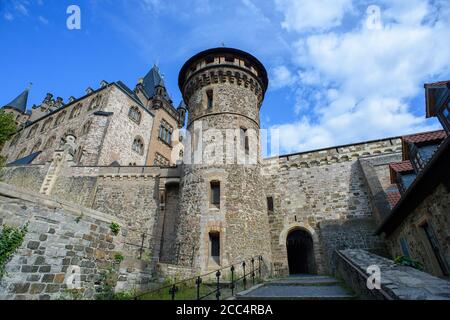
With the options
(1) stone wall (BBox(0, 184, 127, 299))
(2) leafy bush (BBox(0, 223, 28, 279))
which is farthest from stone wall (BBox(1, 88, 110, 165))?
(2) leafy bush (BBox(0, 223, 28, 279))

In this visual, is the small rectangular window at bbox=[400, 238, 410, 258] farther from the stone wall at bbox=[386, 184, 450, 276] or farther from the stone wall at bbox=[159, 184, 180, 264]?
the stone wall at bbox=[159, 184, 180, 264]

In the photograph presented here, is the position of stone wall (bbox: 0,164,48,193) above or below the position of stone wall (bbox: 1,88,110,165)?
below

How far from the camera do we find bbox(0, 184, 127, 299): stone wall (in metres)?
4.49

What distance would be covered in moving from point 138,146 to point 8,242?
2512 centimetres

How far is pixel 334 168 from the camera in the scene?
14961mm

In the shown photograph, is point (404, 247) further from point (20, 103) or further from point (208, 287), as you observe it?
point (20, 103)

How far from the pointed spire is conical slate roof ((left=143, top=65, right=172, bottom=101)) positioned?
28.6 meters

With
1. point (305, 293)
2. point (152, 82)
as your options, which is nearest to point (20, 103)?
point (152, 82)

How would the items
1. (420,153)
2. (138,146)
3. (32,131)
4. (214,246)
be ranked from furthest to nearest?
(32,131), (138,146), (214,246), (420,153)

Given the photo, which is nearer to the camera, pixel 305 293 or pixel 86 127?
pixel 305 293

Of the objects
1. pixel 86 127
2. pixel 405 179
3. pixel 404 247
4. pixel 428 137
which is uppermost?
pixel 86 127

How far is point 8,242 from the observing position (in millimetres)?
4363

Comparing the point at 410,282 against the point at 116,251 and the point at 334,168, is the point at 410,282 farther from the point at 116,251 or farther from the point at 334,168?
the point at 334,168

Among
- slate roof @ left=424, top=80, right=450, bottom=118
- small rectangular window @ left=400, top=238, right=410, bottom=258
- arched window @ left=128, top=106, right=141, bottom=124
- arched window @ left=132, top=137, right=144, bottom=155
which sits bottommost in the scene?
small rectangular window @ left=400, top=238, right=410, bottom=258
